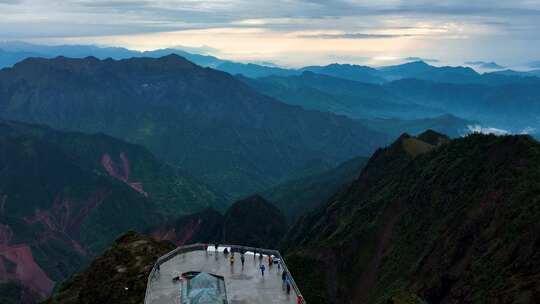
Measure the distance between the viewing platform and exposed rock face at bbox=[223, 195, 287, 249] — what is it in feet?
262

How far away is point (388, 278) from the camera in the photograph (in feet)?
239

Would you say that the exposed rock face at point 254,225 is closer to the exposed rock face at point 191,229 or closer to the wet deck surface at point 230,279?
the exposed rock face at point 191,229

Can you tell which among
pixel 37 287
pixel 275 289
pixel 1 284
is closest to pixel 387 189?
pixel 275 289

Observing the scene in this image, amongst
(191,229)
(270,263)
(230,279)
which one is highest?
(270,263)

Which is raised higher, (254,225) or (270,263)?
(270,263)

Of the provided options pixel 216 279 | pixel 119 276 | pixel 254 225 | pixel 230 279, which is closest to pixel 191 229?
pixel 254 225

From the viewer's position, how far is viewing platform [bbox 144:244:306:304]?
167 feet

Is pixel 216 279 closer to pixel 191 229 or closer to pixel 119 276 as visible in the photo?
pixel 119 276

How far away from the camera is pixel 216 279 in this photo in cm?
5303

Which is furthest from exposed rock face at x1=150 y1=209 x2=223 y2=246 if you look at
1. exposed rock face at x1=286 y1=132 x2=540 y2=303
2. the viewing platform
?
the viewing platform

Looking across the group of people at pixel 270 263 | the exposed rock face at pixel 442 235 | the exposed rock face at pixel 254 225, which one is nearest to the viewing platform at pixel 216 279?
the group of people at pixel 270 263

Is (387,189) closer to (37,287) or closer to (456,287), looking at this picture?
(456,287)

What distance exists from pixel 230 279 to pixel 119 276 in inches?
669

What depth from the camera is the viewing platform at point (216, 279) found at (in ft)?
167
